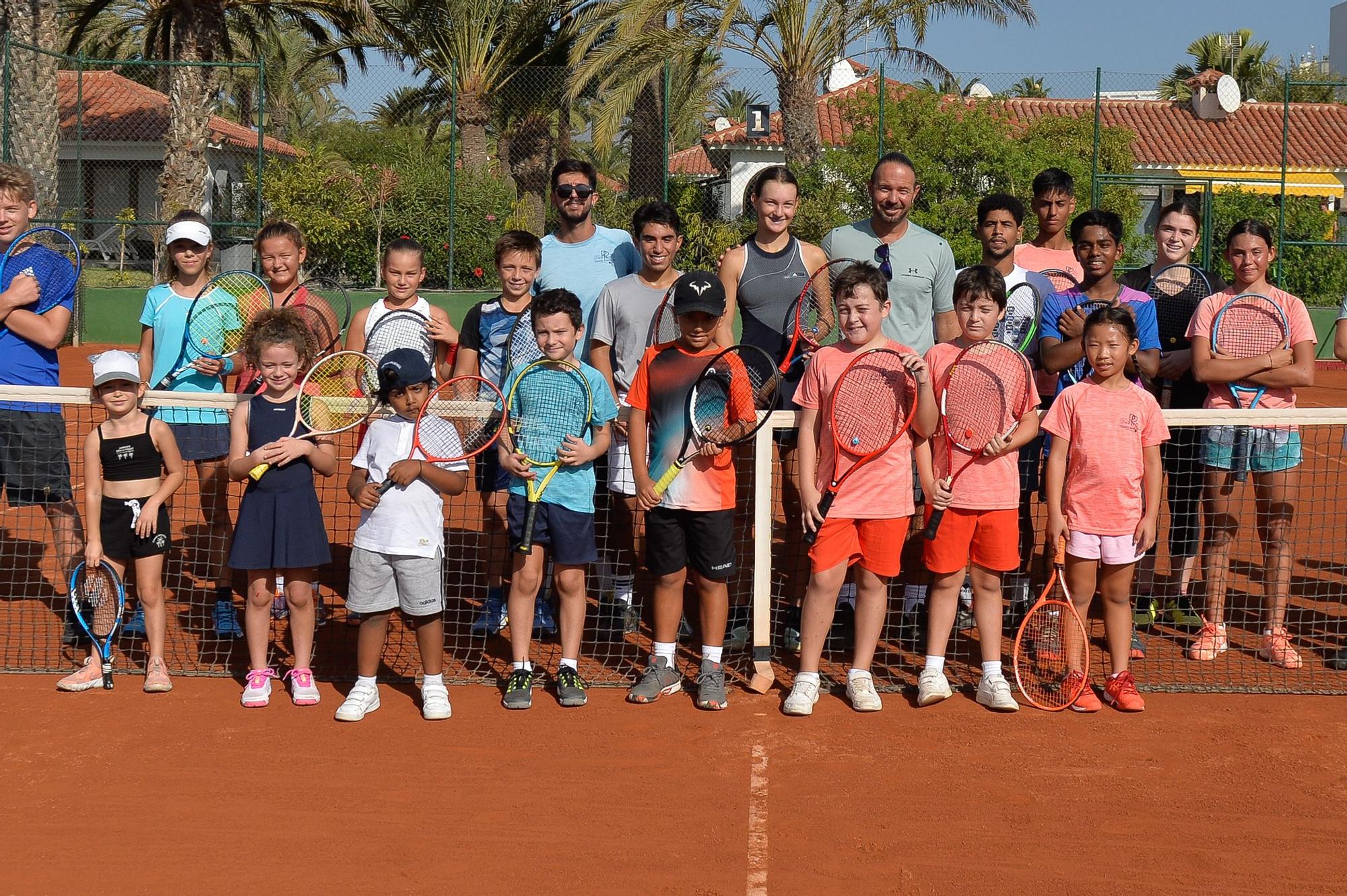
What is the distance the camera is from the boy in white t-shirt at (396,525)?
5051 millimetres

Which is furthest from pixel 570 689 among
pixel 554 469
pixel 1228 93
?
pixel 1228 93

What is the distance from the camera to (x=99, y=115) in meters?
27.9

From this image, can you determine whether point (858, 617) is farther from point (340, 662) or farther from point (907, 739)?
point (340, 662)

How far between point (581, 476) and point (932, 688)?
168 cm

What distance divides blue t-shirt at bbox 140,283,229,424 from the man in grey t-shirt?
2.95 meters

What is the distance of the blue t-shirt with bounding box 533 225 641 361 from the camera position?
6.12 m

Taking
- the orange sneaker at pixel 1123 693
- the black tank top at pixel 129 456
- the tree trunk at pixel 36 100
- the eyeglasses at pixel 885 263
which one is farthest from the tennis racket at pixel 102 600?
the tree trunk at pixel 36 100

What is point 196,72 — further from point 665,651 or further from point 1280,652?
point 1280,652

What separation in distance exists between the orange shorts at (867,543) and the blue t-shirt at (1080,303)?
48.6 inches

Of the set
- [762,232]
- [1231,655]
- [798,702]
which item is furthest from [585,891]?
[1231,655]

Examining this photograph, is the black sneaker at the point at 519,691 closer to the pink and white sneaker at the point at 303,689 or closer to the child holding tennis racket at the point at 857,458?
the pink and white sneaker at the point at 303,689

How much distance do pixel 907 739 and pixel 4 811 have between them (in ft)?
10.5

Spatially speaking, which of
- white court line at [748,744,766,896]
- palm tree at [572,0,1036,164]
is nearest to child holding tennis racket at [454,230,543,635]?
white court line at [748,744,766,896]

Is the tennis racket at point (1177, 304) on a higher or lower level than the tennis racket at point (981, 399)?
higher
